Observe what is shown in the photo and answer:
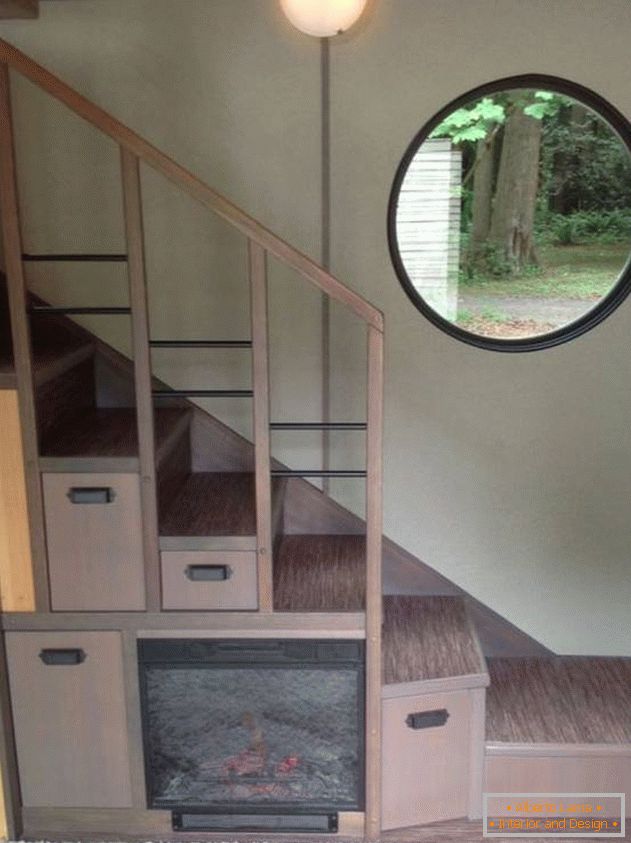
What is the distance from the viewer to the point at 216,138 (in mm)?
2438

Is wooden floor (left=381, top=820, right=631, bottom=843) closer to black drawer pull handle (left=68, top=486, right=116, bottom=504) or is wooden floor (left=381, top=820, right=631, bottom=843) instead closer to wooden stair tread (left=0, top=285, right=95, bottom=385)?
black drawer pull handle (left=68, top=486, right=116, bottom=504)

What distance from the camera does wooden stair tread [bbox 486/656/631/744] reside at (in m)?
2.31

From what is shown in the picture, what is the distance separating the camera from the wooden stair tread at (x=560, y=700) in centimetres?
231

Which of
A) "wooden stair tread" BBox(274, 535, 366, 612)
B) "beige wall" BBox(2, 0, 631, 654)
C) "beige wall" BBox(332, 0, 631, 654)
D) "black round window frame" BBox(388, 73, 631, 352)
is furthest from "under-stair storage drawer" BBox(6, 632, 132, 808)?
"black round window frame" BBox(388, 73, 631, 352)

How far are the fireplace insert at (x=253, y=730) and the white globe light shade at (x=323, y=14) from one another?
5.87ft

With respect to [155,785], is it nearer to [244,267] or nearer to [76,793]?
[76,793]

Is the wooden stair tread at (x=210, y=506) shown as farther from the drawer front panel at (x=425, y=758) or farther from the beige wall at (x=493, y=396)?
the drawer front panel at (x=425, y=758)

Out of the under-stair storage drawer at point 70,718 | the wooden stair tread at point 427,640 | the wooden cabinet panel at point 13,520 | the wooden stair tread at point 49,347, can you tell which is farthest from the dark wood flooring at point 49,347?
the wooden stair tread at point 427,640

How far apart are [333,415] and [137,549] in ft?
2.82

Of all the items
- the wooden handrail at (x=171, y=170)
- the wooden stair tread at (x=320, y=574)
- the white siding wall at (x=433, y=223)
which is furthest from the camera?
the white siding wall at (x=433, y=223)

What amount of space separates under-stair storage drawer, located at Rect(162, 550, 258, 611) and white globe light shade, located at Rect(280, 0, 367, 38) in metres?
1.54

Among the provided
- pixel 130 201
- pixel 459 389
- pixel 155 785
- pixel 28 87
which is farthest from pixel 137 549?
pixel 28 87

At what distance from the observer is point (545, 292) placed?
2.57 m

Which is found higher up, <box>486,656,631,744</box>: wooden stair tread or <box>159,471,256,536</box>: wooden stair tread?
<box>159,471,256,536</box>: wooden stair tread
